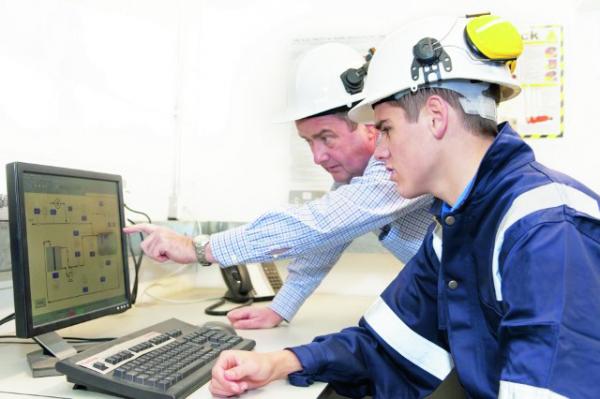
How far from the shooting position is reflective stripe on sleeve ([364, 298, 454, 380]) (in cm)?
104

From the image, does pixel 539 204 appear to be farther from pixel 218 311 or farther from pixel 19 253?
pixel 218 311

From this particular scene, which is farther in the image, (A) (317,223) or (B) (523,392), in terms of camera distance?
(A) (317,223)

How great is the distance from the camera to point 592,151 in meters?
1.94

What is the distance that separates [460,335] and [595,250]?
0.93 ft

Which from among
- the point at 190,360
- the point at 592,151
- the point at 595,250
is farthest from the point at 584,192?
the point at 592,151

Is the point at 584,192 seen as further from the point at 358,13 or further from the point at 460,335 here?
the point at 358,13

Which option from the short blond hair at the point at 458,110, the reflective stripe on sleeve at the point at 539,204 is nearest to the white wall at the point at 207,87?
the short blond hair at the point at 458,110

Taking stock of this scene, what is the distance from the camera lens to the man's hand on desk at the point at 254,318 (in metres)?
1.41

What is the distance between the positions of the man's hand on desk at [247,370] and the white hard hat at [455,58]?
20.3 inches

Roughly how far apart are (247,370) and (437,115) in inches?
21.9

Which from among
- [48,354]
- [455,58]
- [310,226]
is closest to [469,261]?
[455,58]

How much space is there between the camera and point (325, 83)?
1.49 m

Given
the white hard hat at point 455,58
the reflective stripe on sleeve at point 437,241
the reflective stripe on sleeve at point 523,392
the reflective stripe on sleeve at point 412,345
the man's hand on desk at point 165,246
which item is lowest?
the reflective stripe on sleeve at point 412,345

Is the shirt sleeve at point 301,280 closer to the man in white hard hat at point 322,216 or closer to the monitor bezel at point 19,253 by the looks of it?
the man in white hard hat at point 322,216
